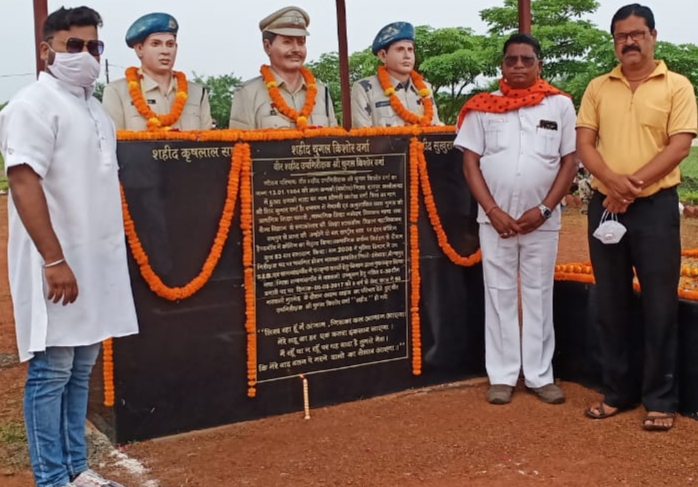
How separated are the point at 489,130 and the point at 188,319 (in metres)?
1.89

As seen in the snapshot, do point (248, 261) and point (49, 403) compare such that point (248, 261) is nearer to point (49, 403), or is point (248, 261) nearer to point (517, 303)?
point (49, 403)

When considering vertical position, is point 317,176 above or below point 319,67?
below

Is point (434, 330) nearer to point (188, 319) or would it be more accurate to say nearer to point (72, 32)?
point (188, 319)

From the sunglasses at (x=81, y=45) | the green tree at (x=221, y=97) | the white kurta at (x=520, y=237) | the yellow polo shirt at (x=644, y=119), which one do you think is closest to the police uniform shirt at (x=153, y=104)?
the sunglasses at (x=81, y=45)

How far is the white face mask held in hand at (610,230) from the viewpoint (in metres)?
4.02

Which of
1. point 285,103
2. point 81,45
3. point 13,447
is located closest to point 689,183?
point 285,103

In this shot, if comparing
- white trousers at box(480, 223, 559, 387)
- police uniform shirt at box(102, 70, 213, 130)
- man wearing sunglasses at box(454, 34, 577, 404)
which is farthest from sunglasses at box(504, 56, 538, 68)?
police uniform shirt at box(102, 70, 213, 130)

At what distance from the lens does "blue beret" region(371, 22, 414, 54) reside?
4.91m

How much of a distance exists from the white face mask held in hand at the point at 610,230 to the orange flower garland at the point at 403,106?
51.0 inches

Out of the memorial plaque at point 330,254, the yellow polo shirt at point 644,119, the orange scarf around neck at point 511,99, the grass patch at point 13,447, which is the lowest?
the grass patch at point 13,447

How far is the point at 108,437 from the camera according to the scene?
4109 millimetres

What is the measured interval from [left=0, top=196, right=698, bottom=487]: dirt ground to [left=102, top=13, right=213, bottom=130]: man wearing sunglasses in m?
1.59

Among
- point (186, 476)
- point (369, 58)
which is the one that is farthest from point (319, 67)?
point (186, 476)

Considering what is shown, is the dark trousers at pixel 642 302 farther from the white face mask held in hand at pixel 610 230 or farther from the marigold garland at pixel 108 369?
the marigold garland at pixel 108 369
